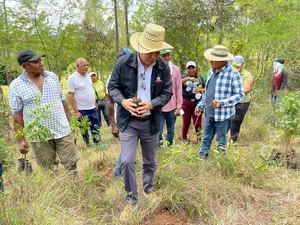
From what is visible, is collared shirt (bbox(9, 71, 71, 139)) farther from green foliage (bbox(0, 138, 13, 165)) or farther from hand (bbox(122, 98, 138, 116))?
hand (bbox(122, 98, 138, 116))

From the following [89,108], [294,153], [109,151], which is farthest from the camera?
[89,108]

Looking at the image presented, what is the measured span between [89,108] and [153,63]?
3.02m

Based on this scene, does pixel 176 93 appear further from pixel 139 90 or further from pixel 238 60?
Answer: pixel 139 90

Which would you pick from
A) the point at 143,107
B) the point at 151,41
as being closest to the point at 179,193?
the point at 143,107

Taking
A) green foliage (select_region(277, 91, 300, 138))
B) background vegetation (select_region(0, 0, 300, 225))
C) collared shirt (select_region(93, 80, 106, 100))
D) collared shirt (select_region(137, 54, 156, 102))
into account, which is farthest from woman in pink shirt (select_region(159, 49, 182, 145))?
collared shirt (select_region(93, 80, 106, 100))

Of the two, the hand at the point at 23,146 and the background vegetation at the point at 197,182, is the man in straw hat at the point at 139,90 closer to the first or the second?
the background vegetation at the point at 197,182

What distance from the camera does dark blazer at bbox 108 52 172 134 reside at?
126 inches

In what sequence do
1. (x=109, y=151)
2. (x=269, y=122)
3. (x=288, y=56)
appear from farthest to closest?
(x=288, y=56) < (x=269, y=122) < (x=109, y=151)

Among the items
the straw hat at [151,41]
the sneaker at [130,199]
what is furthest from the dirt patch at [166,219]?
the straw hat at [151,41]

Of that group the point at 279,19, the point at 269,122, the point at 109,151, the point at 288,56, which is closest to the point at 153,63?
the point at 109,151

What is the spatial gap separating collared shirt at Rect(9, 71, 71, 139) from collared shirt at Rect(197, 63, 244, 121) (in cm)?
186

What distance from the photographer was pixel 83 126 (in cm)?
486

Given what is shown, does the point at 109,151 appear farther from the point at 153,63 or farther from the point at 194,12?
the point at 194,12

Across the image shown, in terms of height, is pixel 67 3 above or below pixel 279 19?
above
